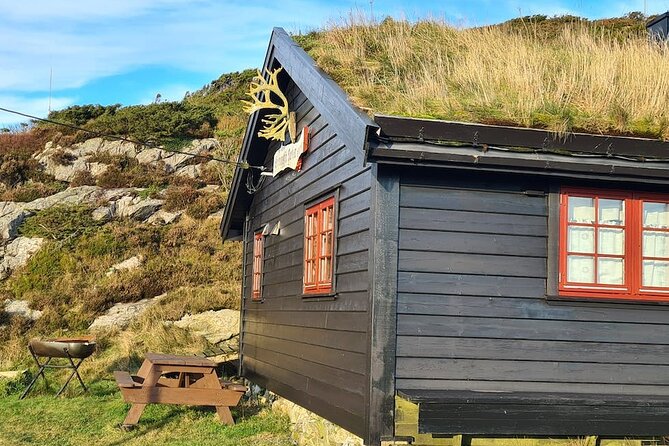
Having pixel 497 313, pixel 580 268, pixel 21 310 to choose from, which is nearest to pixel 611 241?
pixel 580 268

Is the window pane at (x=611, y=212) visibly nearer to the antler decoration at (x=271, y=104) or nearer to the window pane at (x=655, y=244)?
the window pane at (x=655, y=244)

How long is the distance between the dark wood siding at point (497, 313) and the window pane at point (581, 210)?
233 millimetres

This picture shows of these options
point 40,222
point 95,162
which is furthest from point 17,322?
point 95,162

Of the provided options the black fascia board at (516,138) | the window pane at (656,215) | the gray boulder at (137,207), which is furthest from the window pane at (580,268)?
the gray boulder at (137,207)

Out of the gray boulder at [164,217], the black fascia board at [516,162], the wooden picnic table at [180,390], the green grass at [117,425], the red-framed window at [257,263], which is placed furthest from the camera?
the gray boulder at [164,217]

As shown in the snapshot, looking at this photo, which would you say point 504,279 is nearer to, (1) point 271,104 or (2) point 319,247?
(2) point 319,247

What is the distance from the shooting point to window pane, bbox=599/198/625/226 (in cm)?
722

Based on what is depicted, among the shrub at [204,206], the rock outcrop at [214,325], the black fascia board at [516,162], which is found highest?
the shrub at [204,206]

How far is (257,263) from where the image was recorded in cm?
1312

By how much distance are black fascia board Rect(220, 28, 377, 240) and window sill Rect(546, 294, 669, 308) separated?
7.67ft

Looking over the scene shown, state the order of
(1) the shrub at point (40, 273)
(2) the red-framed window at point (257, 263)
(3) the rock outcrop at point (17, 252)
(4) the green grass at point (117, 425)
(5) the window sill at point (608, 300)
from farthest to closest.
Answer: (3) the rock outcrop at point (17, 252), (1) the shrub at point (40, 273), (2) the red-framed window at point (257, 263), (4) the green grass at point (117, 425), (5) the window sill at point (608, 300)

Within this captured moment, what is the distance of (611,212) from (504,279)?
122 cm

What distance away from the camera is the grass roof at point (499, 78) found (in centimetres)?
741

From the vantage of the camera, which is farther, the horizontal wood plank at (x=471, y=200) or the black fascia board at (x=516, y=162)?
the horizontal wood plank at (x=471, y=200)
